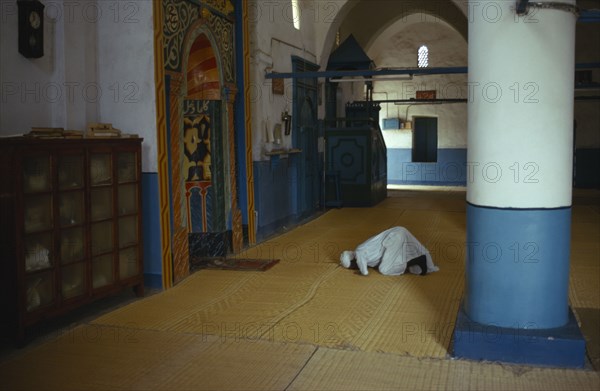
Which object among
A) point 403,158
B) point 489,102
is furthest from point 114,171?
point 403,158

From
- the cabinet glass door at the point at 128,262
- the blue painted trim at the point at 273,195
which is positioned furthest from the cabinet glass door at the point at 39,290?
the blue painted trim at the point at 273,195

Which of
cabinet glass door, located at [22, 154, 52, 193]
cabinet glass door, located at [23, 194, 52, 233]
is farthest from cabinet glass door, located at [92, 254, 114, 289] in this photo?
cabinet glass door, located at [22, 154, 52, 193]

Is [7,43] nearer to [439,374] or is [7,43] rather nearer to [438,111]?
[439,374]

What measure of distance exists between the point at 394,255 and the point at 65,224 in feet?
10.8

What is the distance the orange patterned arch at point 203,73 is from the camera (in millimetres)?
→ 7707

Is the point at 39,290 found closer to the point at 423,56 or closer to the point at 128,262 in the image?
the point at 128,262

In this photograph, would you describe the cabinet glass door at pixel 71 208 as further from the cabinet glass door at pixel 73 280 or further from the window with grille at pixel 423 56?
the window with grille at pixel 423 56

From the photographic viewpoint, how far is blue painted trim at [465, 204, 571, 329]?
13.3 feet

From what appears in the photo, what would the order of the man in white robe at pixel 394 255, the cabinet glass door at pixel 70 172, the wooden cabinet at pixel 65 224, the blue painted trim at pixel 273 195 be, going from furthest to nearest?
the blue painted trim at pixel 273 195 → the man in white robe at pixel 394 255 → the cabinet glass door at pixel 70 172 → the wooden cabinet at pixel 65 224

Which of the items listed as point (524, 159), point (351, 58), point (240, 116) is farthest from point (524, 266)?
point (351, 58)

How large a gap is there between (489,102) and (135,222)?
10.9 ft

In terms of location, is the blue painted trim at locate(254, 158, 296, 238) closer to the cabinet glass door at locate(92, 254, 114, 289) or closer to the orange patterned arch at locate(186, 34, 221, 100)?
the orange patterned arch at locate(186, 34, 221, 100)

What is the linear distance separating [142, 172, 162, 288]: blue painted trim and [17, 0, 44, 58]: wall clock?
1468 mm

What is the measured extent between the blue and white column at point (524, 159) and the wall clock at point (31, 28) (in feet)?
11.5
